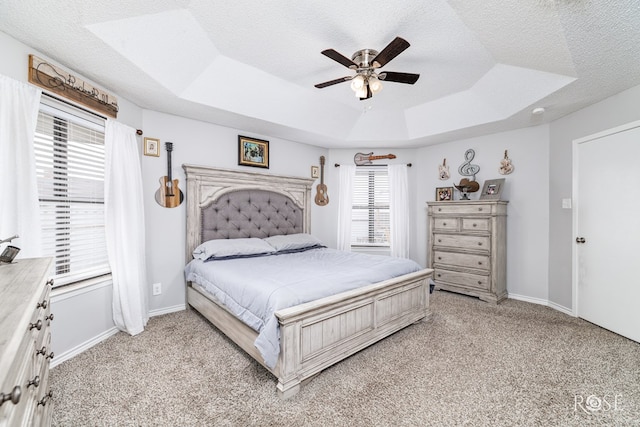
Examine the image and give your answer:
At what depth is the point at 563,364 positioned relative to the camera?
6.97 ft

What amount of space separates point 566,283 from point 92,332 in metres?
4.89

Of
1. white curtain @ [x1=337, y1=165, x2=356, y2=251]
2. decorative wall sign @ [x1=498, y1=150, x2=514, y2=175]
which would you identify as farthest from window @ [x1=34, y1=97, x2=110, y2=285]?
decorative wall sign @ [x1=498, y1=150, x2=514, y2=175]

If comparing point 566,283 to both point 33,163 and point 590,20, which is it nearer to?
point 590,20

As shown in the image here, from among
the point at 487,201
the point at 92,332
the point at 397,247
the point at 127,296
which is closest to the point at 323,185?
the point at 397,247

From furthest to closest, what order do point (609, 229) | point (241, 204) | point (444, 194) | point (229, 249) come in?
point (444, 194) → point (241, 204) → point (229, 249) → point (609, 229)

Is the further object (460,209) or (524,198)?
(460,209)

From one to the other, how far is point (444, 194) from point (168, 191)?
3797mm

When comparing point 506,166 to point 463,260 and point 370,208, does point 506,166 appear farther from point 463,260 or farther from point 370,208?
point 370,208

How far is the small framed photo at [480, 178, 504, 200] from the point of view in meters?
3.72

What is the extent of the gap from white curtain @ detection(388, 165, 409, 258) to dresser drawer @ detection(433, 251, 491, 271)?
23.4 inches

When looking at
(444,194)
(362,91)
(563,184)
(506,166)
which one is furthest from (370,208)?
(362,91)

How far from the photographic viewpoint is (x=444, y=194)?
4.29m

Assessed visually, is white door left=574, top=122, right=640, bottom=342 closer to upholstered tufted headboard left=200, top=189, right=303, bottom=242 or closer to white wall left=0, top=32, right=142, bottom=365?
upholstered tufted headboard left=200, top=189, right=303, bottom=242

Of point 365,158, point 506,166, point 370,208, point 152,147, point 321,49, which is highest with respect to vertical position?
point 321,49
